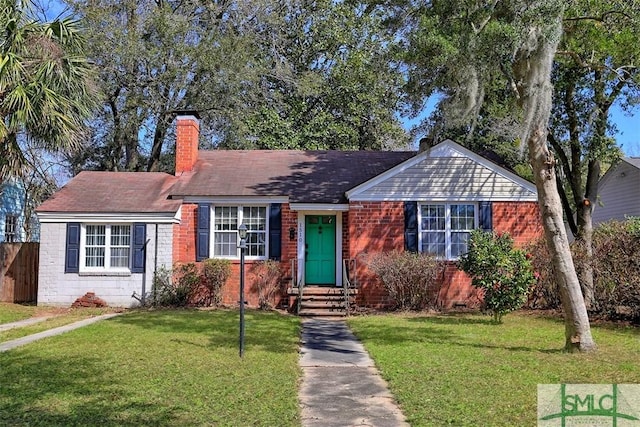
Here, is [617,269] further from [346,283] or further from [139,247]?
[139,247]

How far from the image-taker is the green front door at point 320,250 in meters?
15.1

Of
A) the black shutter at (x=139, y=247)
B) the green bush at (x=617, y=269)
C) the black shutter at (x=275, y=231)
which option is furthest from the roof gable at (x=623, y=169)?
the black shutter at (x=139, y=247)

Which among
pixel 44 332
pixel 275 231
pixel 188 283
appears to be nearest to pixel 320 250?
pixel 275 231

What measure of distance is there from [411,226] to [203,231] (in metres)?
5.78

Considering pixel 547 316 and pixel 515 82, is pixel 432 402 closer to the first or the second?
pixel 515 82

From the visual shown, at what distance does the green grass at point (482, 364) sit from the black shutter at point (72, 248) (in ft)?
27.1

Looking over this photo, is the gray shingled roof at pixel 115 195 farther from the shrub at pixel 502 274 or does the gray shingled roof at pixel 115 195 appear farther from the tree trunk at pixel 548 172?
the tree trunk at pixel 548 172

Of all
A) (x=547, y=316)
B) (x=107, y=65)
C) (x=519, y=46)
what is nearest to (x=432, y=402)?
(x=519, y=46)

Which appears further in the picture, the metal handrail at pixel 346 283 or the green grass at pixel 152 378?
the metal handrail at pixel 346 283

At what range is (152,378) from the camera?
6.41 meters

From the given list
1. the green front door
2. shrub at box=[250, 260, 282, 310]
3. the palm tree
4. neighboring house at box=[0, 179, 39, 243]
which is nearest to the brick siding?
shrub at box=[250, 260, 282, 310]

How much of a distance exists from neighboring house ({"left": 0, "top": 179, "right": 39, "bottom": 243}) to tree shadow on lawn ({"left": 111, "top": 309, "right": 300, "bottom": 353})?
9654 millimetres

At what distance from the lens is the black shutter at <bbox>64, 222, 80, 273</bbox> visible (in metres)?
14.7

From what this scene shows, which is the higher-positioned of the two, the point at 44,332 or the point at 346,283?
the point at 346,283
